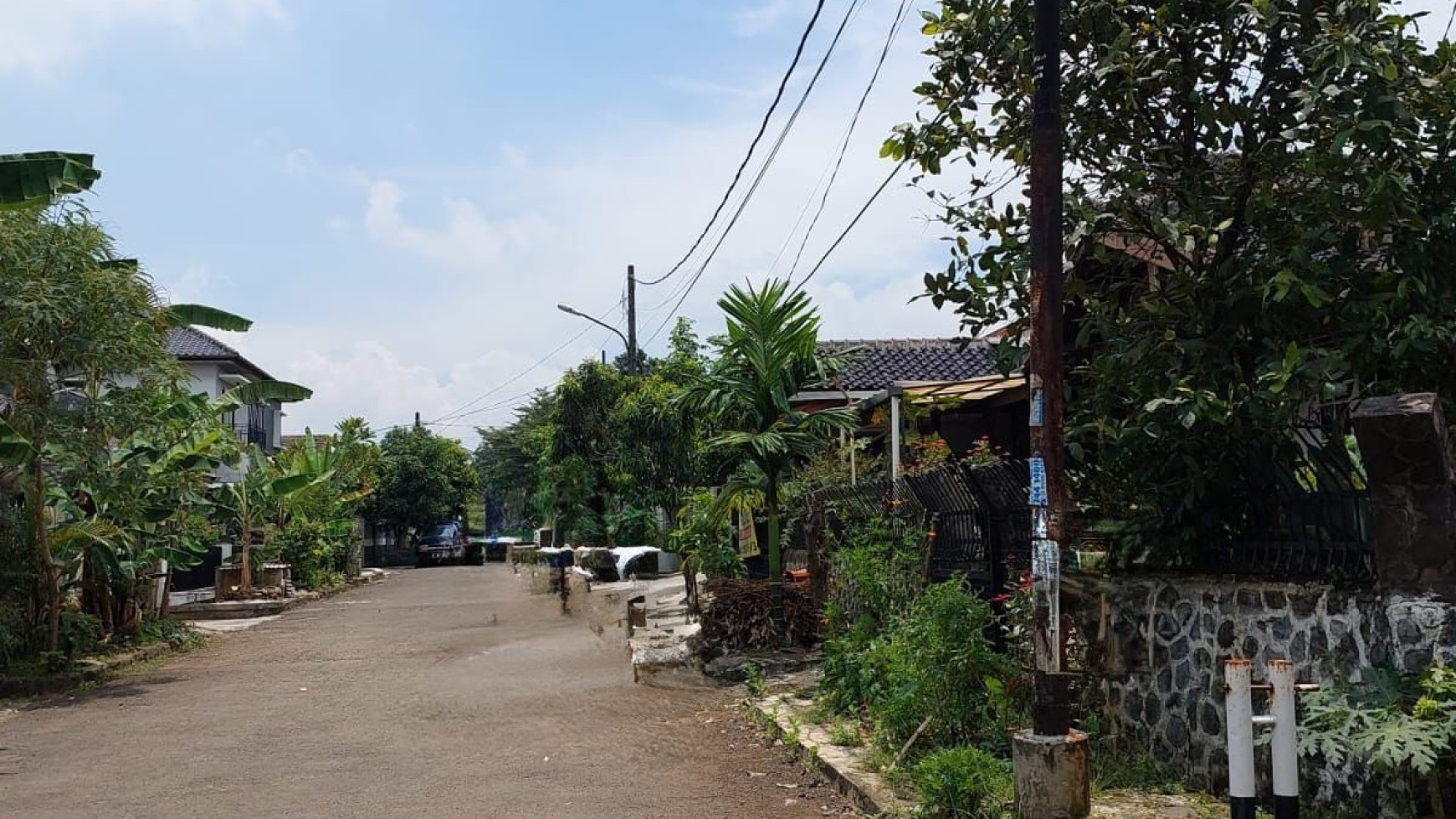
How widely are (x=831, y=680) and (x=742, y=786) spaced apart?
2.28 metres

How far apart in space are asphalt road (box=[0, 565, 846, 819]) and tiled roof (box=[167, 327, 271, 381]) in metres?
22.0

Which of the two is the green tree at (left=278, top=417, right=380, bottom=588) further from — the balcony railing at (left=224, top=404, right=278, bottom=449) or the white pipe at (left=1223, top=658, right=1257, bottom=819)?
the white pipe at (left=1223, top=658, right=1257, bottom=819)

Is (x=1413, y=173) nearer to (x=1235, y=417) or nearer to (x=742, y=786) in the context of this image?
(x=1235, y=417)

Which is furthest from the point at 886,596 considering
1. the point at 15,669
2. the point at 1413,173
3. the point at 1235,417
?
the point at 15,669

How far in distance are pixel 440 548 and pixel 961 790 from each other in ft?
176

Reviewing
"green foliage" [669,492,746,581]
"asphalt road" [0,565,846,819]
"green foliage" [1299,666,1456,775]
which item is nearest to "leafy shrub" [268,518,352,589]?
"asphalt road" [0,565,846,819]

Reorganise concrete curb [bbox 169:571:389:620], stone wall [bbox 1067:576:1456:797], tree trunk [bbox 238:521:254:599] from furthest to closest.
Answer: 1. tree trunk [bbox 238:521:254:599]
2. concrete curb [bbox 169:571:389:620]
3. stone wall [bbox 1067:576:1456:797]

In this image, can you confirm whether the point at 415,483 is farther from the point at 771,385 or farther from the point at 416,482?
the point at 771,385

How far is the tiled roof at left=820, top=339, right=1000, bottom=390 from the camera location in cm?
2191

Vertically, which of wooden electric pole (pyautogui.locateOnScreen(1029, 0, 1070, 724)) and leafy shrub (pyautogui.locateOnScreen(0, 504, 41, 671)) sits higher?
wooden electric pole (pyautogui.locateOnScreen(1029, 0, 1070, 724))

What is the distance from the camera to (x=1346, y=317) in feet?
21.8

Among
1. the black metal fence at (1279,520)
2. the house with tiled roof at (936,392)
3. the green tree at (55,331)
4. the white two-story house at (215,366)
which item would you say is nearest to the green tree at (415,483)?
the white two-story house at (215,366)

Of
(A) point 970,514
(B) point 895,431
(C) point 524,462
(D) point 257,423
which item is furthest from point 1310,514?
(C) point 524,462

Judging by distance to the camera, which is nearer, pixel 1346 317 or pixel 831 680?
pixel 1346 317
